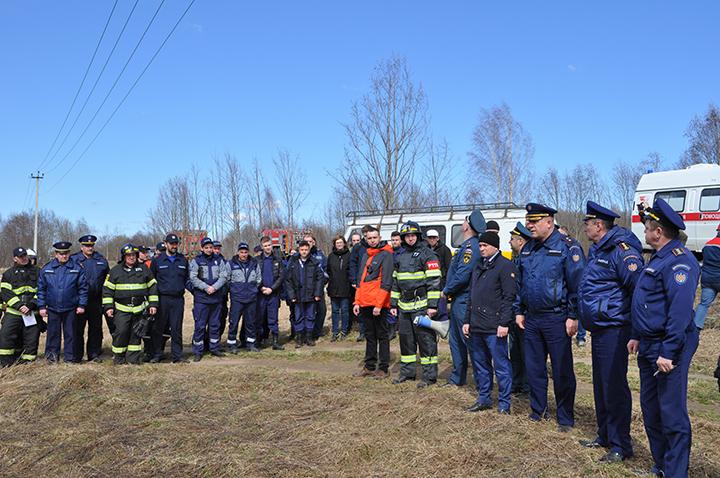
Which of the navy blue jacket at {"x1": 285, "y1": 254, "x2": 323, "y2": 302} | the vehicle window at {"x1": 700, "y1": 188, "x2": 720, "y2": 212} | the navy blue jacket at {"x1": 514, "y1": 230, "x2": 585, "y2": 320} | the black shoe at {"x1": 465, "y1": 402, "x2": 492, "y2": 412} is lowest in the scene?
the black shoe at {"x1": 465, "y1": 402, "x2": 492, "y2": 412}

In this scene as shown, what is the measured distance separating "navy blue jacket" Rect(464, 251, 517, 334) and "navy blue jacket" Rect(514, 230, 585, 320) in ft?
1.37

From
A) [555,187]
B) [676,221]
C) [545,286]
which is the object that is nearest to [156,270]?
[545,286]

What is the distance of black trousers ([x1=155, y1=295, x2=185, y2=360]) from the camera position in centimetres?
903

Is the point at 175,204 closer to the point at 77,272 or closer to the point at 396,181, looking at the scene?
the point at 396,181

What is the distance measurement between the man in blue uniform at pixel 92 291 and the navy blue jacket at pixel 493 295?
6542 mm

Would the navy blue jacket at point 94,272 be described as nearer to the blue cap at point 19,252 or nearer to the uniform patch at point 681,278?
the blue cap at point 19,252

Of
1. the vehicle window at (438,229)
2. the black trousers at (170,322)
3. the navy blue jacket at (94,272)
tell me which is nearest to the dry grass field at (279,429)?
the black trousers at (170,322)

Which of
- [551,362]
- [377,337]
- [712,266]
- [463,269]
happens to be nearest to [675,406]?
[551,362]

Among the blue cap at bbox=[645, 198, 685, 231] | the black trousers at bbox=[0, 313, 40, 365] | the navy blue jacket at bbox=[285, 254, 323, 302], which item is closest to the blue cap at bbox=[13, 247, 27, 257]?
the black trousers at bbox=[0, 313, 40, 365]

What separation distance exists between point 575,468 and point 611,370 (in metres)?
0.82

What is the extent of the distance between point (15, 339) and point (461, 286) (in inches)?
269

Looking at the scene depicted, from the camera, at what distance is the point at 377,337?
790 centimetres

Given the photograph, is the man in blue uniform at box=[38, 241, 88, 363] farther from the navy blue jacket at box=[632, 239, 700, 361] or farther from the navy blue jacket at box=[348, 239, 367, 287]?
the navy blue jacket at box=[632, 239, 700, 361]

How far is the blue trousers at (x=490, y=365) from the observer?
5.68 metres
